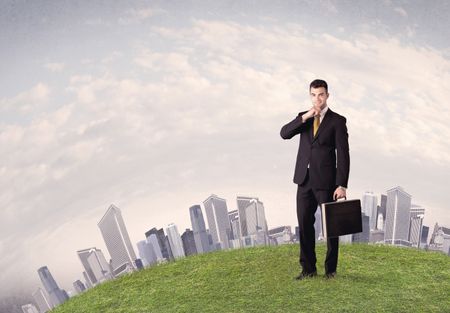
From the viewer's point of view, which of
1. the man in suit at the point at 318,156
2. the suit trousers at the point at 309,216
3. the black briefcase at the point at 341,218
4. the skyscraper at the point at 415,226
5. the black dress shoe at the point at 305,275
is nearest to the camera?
the black briefcase at the point at 341,218

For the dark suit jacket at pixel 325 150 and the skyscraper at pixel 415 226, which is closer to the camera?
the dark suit jacket at pixel 325 150

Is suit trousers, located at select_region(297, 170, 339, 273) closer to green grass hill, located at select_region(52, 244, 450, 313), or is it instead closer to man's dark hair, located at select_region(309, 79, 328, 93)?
green grass hill, located at select_region(52, 244, 450, 313)

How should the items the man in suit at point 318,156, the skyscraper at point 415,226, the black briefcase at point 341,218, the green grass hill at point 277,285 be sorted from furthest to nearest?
the skyscraper at point 415,226 → the green grass hill at point 277,285 → the man in suit at point 318,156 → the black briefcase at point 341,218

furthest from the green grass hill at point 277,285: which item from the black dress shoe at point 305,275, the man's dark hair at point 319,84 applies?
the man's dark hair at point 319,84

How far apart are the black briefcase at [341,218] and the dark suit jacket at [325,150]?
0.29m

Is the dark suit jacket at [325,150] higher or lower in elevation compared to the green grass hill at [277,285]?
higher

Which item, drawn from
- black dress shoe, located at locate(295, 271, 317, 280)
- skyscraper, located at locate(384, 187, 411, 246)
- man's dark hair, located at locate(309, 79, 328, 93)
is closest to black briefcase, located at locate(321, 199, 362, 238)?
black dress shoe, located at locate(295, 271, 317, 280)

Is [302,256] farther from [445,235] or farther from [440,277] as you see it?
[445,235]

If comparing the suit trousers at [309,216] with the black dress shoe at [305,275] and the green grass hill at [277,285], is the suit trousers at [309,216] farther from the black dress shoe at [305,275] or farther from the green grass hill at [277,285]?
the green grass hill at [277,285]

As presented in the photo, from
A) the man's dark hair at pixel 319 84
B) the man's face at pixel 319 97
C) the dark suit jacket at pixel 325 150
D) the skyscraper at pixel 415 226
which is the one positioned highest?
the man's dark hair at pixel 319 84

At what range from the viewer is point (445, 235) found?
1589 centimetres

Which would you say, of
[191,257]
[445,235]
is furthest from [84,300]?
[445,235]

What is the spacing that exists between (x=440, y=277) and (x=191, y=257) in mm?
3990

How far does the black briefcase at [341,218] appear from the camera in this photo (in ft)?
25.5
